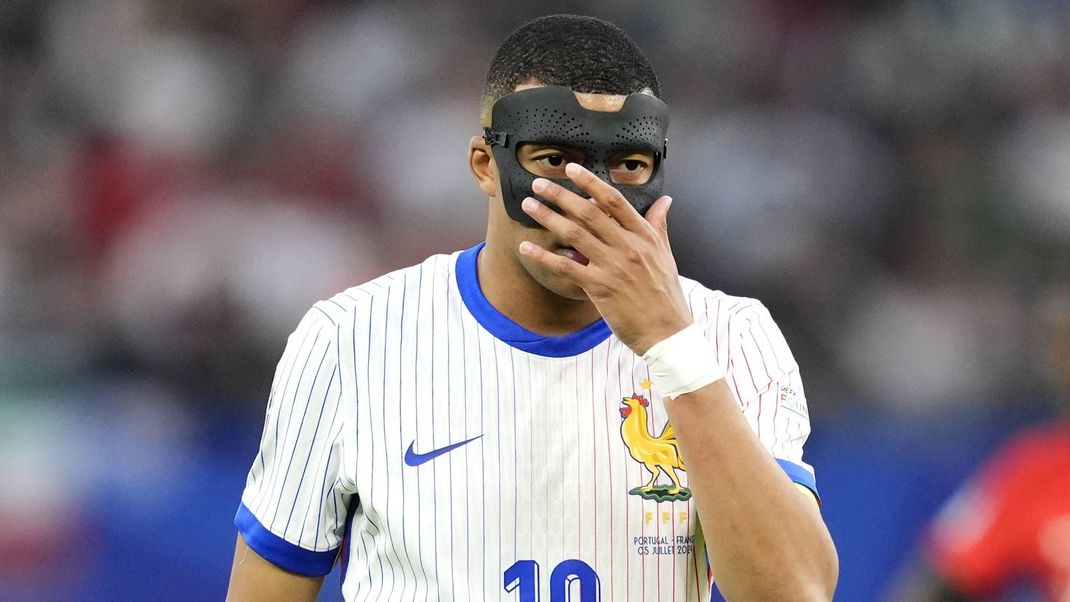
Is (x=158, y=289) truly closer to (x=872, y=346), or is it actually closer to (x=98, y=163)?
(x=98, y=163)

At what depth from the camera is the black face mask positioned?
264cm

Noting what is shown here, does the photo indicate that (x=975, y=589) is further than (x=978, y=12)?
→ No

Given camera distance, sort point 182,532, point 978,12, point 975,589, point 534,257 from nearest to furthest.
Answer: point 534,257 → point 975,589 → point 182,532 → point 978,12

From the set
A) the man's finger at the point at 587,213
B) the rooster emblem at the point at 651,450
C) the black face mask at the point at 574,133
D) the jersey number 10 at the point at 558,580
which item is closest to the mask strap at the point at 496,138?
the black face mask at the point at 574,133

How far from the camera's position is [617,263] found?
2520 millimetres

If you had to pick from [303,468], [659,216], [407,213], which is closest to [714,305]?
[659,216]

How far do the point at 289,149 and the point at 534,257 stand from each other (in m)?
4.49

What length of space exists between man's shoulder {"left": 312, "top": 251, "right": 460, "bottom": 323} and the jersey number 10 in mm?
651

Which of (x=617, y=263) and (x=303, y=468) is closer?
(x=617, y=263)

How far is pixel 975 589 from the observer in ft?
15.7

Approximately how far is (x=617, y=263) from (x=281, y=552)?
94 cm

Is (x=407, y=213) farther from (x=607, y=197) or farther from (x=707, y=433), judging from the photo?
(x=707, y=433)

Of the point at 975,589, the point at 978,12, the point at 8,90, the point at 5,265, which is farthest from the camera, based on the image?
the point at 978,12

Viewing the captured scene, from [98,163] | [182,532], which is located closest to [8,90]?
[98,163]
